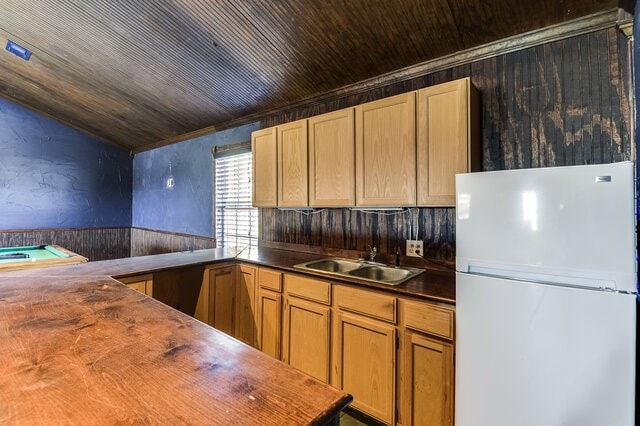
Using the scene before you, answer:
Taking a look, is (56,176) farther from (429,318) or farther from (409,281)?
(429,318)

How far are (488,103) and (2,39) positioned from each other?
15.6 ft

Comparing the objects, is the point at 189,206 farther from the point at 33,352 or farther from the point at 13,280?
the point at 33,352

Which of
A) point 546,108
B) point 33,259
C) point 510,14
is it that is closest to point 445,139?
point 546,108

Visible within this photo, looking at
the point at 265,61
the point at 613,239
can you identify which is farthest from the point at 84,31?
the point at 613,239

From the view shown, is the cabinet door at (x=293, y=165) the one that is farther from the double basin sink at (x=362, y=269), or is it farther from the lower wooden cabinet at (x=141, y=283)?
the lower wooden cabinet at (x=141, y=283)

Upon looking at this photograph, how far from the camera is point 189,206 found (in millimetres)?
4516

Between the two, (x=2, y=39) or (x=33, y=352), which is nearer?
(x=33, y=352)

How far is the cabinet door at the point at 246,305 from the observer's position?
2.55 m

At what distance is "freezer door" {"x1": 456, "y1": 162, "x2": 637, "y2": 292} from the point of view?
3.73ft

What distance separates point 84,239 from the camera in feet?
18.3

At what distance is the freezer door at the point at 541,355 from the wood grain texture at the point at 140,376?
3.26ft

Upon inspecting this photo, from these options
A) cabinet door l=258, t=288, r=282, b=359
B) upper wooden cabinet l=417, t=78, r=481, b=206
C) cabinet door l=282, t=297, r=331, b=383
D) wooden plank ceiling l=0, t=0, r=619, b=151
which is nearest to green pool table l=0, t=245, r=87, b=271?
cabinet door l=258, t=288, r=282, b=359

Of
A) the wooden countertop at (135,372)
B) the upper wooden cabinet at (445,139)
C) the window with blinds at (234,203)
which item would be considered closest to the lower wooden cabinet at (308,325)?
the upper wooden cabinet at (445,139)

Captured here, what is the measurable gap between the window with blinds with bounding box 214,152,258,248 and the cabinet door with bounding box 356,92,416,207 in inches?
66.8
